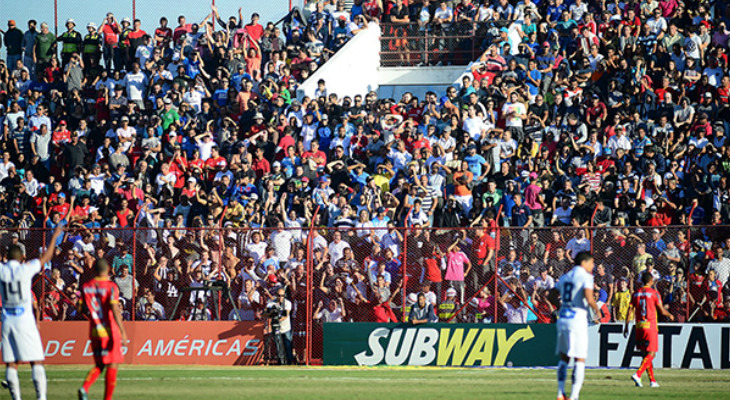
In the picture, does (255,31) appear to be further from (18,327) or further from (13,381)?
(13,381)

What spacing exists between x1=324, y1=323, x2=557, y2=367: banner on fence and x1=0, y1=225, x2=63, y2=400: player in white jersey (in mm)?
9470

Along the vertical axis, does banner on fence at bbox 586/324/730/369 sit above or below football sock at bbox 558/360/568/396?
below

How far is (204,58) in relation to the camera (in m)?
31.1

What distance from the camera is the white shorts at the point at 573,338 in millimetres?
13305

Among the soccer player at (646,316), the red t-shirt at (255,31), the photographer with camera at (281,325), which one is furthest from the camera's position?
the red t-shirt at (255,31)

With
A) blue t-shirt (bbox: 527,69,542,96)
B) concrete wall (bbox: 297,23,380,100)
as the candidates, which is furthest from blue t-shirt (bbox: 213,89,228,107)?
blue t-shirt (bbox: 527,69,542,96)

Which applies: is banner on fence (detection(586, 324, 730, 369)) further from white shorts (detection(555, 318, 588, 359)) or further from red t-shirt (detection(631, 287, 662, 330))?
white shorts (detection(555, 318, 588, 359))

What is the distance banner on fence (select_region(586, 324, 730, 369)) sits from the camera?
2019 centimetres

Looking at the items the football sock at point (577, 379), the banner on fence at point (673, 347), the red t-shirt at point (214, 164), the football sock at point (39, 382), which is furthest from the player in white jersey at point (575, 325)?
the red t-shirt at point (214, 164)

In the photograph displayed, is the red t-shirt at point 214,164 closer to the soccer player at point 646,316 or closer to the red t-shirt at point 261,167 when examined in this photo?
the red t-shirt at point 261,167

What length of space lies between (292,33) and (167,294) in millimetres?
12107

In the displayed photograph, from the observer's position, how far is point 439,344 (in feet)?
70.0

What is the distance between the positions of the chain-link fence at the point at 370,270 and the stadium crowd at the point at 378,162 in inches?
1.7

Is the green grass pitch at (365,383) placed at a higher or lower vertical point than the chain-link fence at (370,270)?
lower
